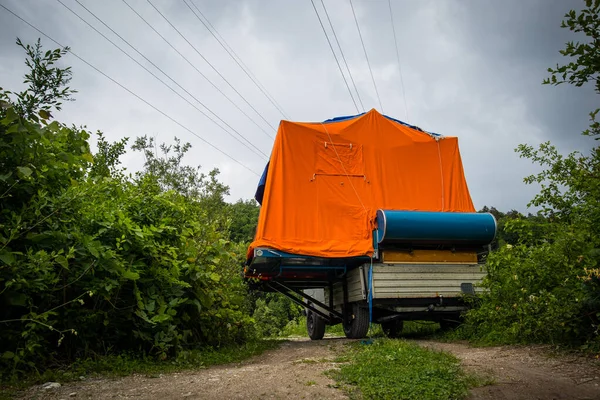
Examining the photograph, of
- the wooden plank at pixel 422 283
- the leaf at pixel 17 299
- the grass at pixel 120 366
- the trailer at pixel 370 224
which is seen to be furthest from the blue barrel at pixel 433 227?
the leaf at pixel 17 299

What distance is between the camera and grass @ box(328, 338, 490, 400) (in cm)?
332

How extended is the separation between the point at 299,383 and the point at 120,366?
6.25ft

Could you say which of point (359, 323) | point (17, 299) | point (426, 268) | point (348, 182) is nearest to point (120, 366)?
point (17, 299)

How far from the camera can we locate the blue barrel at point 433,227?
7.04 meters

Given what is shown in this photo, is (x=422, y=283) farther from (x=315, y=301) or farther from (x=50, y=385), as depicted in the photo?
(x=50, y=385)

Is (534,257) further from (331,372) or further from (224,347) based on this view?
(224,347)

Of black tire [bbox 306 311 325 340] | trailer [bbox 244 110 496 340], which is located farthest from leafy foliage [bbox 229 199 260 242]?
trailer [bbox 244 110 496 340]

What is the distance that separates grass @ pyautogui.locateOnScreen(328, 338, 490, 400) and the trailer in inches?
93.2

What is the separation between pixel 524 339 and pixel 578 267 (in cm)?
117

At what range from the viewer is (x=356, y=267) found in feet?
25.8

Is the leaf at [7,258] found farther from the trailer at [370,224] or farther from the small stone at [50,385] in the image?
the trailer at [370,224]

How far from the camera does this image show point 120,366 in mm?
4340

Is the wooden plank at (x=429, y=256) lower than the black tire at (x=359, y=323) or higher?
higher

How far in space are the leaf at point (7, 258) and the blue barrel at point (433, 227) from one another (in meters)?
5.17
